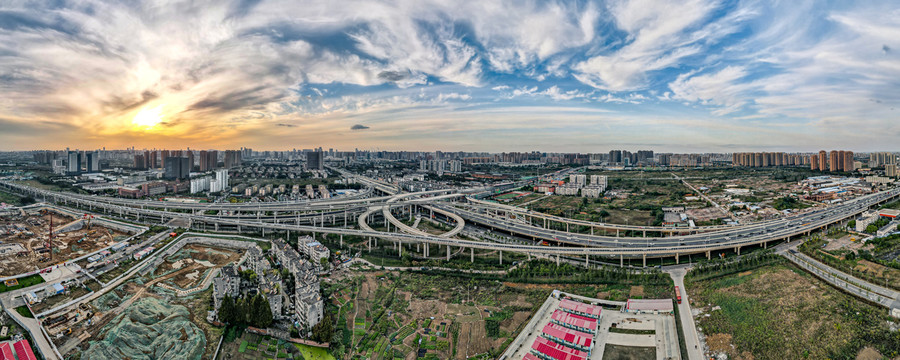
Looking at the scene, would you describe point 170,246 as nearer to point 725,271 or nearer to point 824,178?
point 725,271

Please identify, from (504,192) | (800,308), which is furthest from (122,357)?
(504,192)

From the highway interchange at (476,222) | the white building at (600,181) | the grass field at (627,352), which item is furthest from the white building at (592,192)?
the grass field at (627,352)

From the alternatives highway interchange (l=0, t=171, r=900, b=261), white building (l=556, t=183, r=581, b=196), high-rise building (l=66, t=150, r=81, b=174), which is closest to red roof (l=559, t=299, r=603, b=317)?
highway interchange (l=0, t=171, r=900, b=261)

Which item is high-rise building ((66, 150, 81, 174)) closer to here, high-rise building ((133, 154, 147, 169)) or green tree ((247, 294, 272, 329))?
high-rise building ((133, 154, 147, 169))

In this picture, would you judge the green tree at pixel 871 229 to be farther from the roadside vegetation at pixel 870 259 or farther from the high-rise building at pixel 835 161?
A: the high-rise building at pixel 835 161

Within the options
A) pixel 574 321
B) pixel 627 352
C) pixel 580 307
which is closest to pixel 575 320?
pixel 574 321
